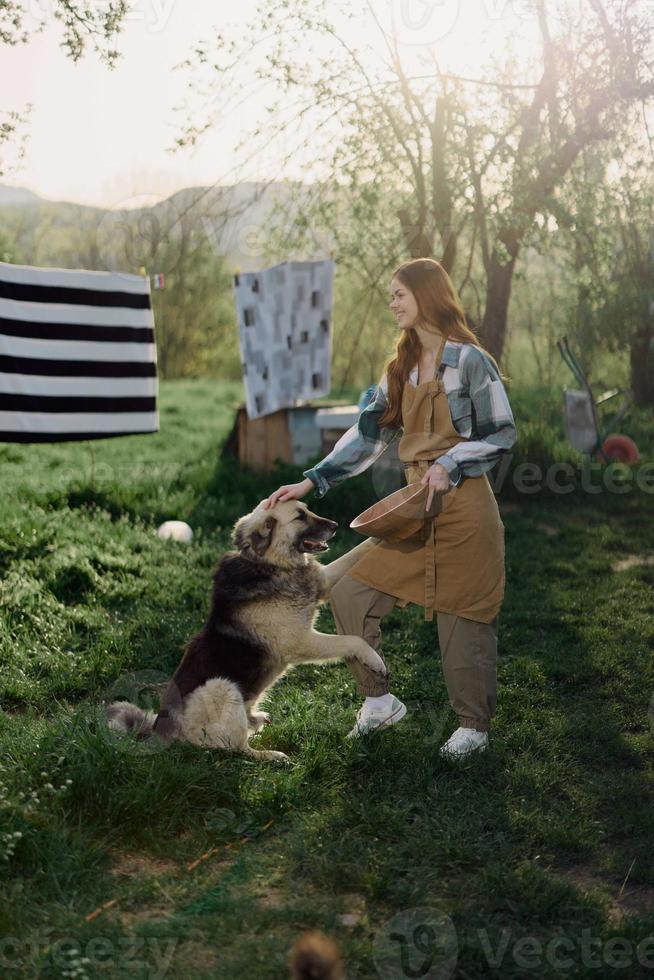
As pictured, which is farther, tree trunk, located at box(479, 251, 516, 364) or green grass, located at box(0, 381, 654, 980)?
tree trunk, located at box(479, 251, 516, 364)

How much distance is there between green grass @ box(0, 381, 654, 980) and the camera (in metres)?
2.90

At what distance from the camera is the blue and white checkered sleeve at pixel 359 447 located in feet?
14.1

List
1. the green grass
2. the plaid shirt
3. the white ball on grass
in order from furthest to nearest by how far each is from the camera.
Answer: the white ball on grass → the plaid shirt → the green grass

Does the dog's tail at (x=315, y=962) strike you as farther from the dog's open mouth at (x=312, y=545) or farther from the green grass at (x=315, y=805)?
the dog's open mouth at (x=312, y=545)

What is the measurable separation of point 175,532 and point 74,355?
1593mm

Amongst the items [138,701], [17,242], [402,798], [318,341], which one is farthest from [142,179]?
[402,798]

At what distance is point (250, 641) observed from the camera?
4.10m

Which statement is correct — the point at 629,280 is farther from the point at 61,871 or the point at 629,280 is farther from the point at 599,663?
the point at 61,871

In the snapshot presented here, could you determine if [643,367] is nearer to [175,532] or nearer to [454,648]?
[175,532]

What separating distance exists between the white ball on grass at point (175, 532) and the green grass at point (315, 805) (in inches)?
31.3

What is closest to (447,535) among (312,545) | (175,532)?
(312,545)

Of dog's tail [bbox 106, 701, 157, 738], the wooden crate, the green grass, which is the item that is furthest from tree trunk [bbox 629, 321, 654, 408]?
dog's tail [bbox 106, 701, 157, 738]

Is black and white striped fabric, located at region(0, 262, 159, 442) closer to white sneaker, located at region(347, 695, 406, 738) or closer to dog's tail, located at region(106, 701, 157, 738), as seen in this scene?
dog's tail, located at region(106, 701, 157, 738)

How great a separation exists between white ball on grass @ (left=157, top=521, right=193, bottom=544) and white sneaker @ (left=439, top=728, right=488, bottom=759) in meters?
3.75
